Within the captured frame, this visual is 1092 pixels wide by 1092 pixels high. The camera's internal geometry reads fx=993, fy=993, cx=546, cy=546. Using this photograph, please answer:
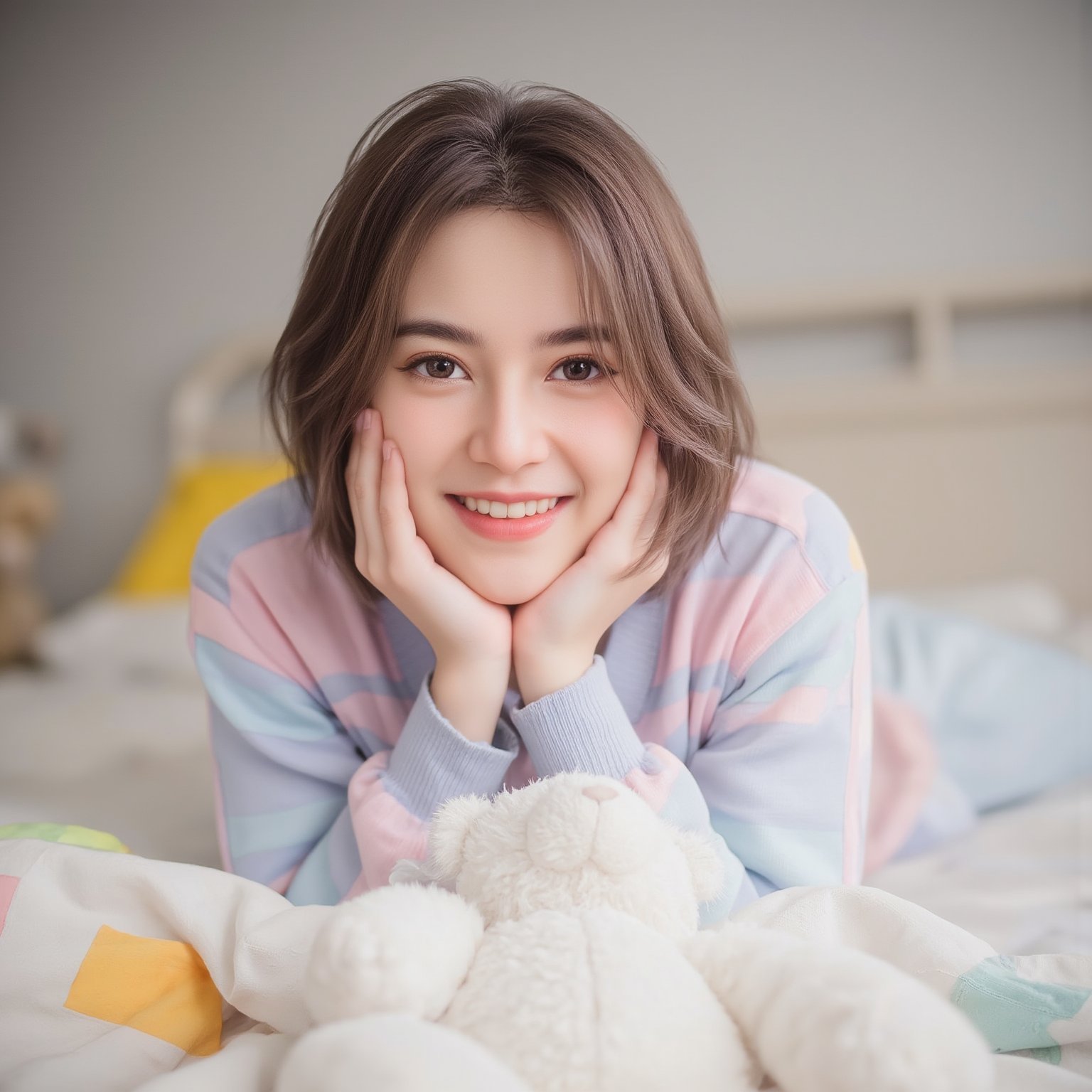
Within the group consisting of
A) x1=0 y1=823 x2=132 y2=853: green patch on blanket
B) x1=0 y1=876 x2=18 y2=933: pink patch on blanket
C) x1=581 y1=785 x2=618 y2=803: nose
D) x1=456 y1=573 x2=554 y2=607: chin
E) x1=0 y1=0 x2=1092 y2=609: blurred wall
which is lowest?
x1=0 y1=823 x2=132 y2=853: green patch on blanket

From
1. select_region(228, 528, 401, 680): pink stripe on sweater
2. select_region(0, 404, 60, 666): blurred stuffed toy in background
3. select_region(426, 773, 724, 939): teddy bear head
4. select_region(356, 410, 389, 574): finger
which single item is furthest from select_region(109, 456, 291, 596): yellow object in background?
select_region(426, 773, 724, 939): teddy bear head

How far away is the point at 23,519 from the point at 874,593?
204 cm

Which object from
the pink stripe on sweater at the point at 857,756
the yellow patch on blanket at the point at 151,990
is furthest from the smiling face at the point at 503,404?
the yellow patch on blanket at the point at 151,990

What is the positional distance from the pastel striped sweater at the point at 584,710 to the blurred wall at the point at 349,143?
49cm

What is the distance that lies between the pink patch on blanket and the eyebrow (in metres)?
0.48

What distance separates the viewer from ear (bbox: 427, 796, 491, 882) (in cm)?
57

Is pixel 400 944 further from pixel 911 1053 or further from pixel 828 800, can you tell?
pixel 828 800

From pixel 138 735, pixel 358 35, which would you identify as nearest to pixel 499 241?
pixel 358 35

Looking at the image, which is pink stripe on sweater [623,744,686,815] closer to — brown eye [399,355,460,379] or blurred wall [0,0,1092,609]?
brown eye [399,355,460,379]

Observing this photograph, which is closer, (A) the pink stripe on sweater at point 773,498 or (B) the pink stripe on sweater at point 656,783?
(B) the pink stripe on sweater at point 656,783

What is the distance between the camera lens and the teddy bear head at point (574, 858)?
1.72 ft

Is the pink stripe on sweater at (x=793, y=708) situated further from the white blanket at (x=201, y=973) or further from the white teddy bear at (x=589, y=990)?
the white teddy bear at (x=589, y=990)

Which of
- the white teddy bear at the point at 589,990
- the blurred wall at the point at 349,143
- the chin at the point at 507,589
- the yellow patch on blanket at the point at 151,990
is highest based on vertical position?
the blurred wall at the point at 349,143

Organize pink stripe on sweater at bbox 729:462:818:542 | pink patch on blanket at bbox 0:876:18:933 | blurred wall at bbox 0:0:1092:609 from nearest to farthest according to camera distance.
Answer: pink patch on blanket at bbox 0:876:18:933, pink stripe on sweater at bbox 729:462:818:542, blurred wall at bbox 0:0:1092:609
